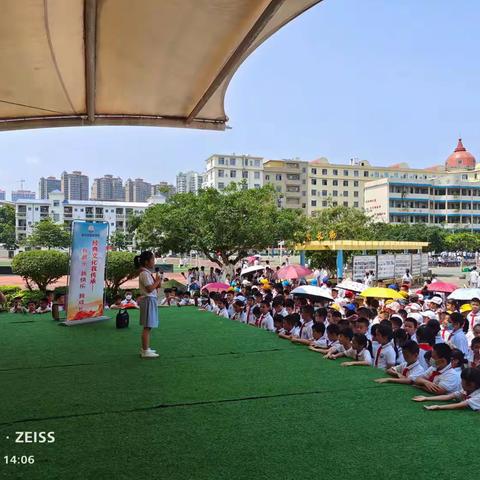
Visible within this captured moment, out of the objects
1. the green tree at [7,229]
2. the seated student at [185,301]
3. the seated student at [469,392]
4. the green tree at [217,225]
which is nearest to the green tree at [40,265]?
the seated student at [185,301]

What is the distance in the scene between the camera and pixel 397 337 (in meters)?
5.23

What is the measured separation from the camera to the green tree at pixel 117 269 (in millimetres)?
14078

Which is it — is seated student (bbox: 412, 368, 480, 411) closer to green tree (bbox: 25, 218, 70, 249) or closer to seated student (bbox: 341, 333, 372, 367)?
seated student (bbox: 341, 333, 372, 367)

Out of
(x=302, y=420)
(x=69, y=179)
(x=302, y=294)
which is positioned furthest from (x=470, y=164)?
(x=69, y=179)

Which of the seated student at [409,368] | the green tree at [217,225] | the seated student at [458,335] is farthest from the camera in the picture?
the green tree at [217,225]

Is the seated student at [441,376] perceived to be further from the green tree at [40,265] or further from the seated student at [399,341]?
the green tree at [40,265]

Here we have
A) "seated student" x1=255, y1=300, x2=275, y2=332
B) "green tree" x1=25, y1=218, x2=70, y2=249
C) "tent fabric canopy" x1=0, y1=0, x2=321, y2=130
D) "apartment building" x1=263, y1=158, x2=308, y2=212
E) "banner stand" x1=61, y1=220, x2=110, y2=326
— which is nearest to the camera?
"tent fabric canopy" x1=0, y1=0, x2=321, y2=130

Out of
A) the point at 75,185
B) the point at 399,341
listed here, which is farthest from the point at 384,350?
the point at 75,185

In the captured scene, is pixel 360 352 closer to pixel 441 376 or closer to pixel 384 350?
pixel 384 350

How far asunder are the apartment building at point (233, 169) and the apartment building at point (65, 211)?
14883 millimetres

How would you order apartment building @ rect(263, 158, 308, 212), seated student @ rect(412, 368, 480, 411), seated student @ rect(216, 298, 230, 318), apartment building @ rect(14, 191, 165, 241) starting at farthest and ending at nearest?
apartment building @ rect(14, 191, 165, 241)
apartment building @ rect(263, 158, 308, 212)
seated student @ rect(216, 298, 230, 318)
seated student @ rect(412, 368, 480, 411)

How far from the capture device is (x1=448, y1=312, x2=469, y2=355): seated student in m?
5.67

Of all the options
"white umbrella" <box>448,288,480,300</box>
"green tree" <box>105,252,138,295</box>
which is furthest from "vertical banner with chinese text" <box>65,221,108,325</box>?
"white umbrella" <box>448,288,480,300</box>

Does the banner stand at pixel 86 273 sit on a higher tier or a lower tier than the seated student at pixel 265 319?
higher
